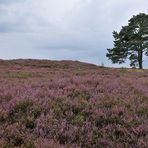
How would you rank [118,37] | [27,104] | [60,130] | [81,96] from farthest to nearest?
[118,37]
[81,96]
[27,104]
[60,130]

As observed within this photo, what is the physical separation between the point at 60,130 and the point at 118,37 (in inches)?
2104

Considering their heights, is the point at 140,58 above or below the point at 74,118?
above

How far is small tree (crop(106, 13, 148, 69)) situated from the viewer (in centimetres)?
5788

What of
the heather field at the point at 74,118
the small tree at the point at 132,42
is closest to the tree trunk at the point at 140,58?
the small tree at the point at 132,42

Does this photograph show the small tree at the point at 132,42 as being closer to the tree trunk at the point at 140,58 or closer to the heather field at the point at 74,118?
the tree trunk at the point at 140,58

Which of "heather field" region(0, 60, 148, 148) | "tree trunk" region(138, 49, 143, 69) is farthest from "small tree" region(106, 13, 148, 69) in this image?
"heather field" region(0, 60, 148, 148)

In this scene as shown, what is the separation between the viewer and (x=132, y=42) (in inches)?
2258

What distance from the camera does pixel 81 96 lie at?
446 inches

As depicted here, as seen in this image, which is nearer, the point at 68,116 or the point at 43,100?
the point at 68,116

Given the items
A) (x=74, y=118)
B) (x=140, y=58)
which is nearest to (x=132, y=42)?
(x=140, y=58)

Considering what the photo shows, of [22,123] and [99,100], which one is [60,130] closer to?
[22,123]

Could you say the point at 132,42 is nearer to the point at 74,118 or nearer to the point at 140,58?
the point at 140,58

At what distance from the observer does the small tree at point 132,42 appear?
57.9 metres

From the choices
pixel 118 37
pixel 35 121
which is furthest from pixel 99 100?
pixel 118 37
